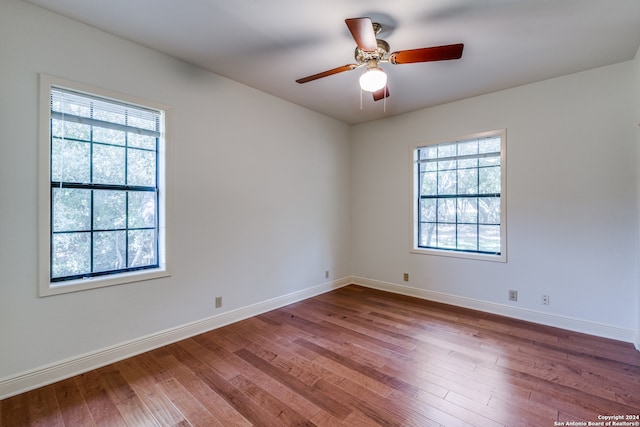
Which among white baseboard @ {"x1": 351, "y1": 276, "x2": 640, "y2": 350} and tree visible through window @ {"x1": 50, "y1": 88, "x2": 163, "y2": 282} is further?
white baseboard @ {"x1": 351, "y1": 276, "x2": 640, "y2": 350}

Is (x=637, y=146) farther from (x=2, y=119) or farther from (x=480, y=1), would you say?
(x=2, y=119)

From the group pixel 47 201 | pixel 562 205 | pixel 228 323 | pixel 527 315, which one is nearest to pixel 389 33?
pixel 562 205

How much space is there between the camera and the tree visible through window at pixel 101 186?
88.2 inches

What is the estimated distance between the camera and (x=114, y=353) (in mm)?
2434

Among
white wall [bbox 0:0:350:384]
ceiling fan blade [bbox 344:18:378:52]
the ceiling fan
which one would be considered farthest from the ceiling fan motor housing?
white wall [bbox 0:0:350:384]

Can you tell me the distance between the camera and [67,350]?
2.22 m

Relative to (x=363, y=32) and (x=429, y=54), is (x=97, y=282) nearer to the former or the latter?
Answer: (x=363, y=32)

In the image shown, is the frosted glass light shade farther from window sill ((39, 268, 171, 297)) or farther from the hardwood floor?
window sill ((39, 268, 171, 297))

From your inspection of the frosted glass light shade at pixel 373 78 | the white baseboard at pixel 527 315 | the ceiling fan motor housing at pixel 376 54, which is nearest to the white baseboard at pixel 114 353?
the white baseboard at pixel 527 315

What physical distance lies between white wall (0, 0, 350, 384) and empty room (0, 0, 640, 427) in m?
0.02

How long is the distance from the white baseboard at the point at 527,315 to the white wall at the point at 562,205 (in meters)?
0.01

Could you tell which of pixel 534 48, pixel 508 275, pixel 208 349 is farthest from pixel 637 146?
pixel 208 349

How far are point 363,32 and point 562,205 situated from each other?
9.38 feet

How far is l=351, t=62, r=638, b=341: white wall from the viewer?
2.85 metres
